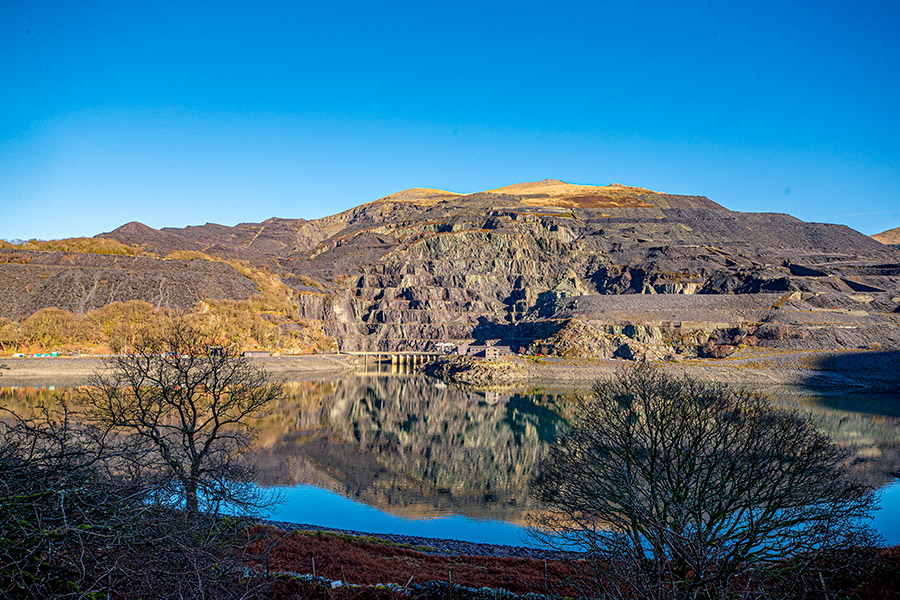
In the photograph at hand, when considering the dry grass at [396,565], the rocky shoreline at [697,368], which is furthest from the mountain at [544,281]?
the dry grass at [396,565]

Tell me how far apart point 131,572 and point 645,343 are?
342 feet

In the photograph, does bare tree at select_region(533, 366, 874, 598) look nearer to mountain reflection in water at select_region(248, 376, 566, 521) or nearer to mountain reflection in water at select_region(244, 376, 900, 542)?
mountain reflection in water at select_region(248, 376, 566, 521)

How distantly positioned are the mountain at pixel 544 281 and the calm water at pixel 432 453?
34.6 m

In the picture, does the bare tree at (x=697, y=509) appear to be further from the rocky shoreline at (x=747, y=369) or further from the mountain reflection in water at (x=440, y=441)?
the rocky shoreline at (x=747, y=369)

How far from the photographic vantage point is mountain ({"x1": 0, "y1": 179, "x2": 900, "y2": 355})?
10175cm

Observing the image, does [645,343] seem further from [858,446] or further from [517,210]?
[517,210]

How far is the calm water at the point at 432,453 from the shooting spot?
29.3m

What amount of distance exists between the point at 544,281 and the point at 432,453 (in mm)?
122458

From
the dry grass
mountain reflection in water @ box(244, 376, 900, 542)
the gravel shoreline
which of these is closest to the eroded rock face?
mountain reflection in water @ box(244, 376, 900, 542)

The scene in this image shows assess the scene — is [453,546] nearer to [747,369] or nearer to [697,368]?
[697,368]

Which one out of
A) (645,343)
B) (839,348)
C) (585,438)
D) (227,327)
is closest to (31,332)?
(227,327)

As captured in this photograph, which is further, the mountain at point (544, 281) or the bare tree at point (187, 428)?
the mountain at point (544, 281)

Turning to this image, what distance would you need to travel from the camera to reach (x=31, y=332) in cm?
8300

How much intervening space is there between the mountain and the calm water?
3463cm
